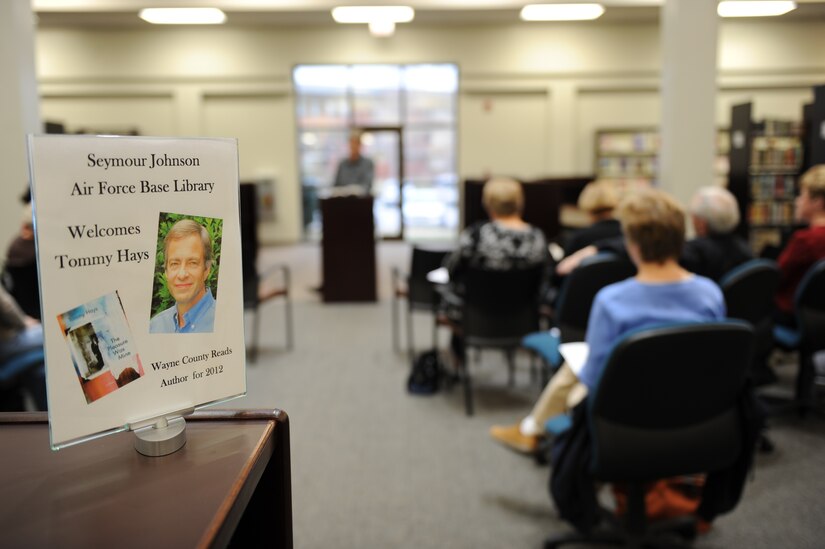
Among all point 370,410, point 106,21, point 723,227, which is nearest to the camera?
point 723,227

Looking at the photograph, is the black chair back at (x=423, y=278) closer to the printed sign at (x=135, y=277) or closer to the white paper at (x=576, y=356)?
the white paper at (x=576, y=356)

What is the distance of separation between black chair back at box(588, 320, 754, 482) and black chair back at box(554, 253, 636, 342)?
1.12 meters

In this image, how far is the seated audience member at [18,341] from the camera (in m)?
2.93

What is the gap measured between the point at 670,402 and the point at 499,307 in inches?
69.7

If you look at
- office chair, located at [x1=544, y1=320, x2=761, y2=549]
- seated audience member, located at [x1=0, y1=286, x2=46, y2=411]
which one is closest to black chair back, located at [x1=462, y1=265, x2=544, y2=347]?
office chair, located at [x1=544, y1=320, x2=761, y2=549]

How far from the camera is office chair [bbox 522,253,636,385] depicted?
2980 mm

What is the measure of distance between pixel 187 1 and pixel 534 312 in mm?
4280

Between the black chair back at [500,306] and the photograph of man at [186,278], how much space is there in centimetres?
268

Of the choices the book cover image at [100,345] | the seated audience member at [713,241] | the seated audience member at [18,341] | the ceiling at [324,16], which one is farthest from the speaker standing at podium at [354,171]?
the book cover image at [100,345]

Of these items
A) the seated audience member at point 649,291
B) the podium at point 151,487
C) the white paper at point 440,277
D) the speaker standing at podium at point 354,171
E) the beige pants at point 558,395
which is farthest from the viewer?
the speaker standing at podium at point 354,171

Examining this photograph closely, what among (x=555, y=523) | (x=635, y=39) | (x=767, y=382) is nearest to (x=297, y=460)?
(x=555, y=523)

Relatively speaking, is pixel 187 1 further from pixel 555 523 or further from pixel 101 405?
pixel 101 405

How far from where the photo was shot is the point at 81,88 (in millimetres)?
10820

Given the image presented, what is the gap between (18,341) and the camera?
301cm
